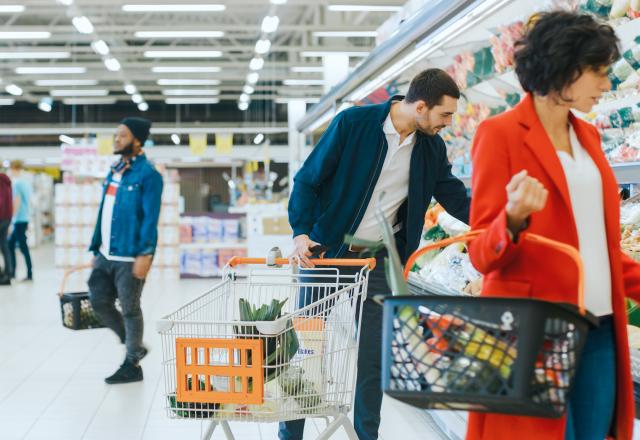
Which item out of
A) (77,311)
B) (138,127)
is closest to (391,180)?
(138,127)

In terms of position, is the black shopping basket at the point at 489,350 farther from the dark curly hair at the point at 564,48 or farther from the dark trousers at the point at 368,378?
the dark trousers at the point at 368,378

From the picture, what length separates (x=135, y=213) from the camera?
206 inches

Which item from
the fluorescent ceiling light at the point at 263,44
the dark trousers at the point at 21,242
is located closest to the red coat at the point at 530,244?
the dark trousers at the point at 21,242

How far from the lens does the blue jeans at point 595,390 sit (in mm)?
1757

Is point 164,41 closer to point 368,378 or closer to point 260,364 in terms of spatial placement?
point 368,378

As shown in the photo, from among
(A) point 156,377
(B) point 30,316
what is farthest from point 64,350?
(B) point 30,316

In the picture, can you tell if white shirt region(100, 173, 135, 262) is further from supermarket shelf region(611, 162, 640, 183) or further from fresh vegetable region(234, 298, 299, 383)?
supermarket shelf region(611, 162, 640, 183)

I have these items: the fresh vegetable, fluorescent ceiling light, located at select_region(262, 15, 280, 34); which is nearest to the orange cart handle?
the fresh vegetable

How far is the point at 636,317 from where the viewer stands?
2947mm

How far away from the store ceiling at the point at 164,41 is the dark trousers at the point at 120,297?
751 centimetres

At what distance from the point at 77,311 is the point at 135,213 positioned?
81cm

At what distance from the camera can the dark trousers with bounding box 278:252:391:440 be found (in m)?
3.24

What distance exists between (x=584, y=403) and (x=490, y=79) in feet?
10.5

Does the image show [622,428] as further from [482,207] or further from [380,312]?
[380,312]
